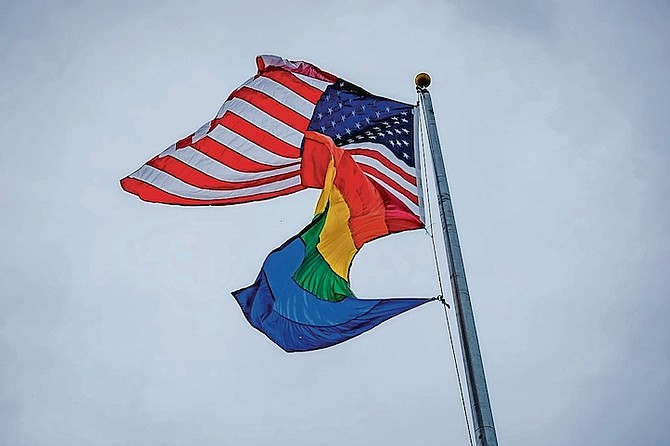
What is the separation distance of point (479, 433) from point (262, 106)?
8147 millimetres

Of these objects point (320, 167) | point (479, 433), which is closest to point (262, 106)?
point (320, 167)

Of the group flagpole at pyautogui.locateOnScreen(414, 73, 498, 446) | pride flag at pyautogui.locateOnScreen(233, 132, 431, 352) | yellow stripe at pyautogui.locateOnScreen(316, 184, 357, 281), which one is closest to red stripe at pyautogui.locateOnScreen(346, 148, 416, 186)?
pride flag at pyautogui.locateOnScreen(233, 132, 431, 352)

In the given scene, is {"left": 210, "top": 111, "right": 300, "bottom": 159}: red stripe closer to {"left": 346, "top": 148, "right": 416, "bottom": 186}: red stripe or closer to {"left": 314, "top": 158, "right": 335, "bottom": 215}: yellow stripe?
{"left": 346, "top": 148, "right": 416, "bottom": 186}: red stripe

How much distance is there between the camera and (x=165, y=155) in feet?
50.9

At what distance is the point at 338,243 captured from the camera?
12.5 metres

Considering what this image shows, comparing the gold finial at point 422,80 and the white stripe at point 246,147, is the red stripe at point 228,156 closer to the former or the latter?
the white stripe at point 246,147

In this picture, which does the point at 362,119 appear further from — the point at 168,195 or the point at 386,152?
the point at 168,195

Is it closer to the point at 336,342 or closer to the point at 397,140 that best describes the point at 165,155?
the point at 397,140

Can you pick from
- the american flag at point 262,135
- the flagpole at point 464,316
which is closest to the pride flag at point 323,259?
the flagpole at point 464,316

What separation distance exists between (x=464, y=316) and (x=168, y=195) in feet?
22.4

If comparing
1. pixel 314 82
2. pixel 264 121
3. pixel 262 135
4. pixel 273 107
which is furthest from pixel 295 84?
pixel 262 135

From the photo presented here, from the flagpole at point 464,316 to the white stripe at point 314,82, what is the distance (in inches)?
101

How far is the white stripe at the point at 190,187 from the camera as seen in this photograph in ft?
47.8

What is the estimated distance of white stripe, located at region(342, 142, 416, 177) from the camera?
509 inches
